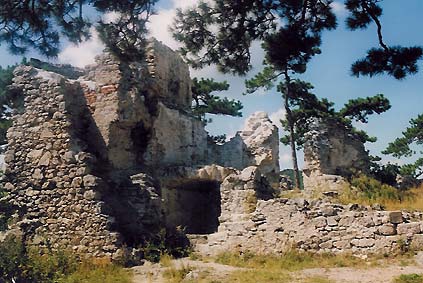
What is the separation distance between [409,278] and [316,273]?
1587mm

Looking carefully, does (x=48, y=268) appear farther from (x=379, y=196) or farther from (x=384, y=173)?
(x=384, y=173)

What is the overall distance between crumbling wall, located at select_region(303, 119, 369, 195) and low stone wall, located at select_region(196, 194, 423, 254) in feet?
26.9

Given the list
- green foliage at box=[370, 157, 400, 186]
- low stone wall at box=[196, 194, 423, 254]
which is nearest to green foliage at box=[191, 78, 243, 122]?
green foliage at box=[370, 157, 400, 186]

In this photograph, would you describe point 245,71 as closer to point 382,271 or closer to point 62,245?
point 382,271

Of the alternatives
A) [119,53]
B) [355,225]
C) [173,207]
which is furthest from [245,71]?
[173,207]

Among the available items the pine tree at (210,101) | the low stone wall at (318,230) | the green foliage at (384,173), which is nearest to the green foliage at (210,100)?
the pine tree at (210,101)

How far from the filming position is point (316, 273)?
8648 millimetres

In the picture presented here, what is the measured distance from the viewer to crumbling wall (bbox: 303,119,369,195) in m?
19.4

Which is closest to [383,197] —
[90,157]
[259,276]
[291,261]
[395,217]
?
[395,217]

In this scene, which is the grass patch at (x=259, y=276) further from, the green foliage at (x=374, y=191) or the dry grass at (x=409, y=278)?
the green foliage at (x=374, y=191)

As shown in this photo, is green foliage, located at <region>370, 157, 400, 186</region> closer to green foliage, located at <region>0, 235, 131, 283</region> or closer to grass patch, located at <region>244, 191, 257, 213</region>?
grass patch, located at <region>244, 191, 257, 213</region>

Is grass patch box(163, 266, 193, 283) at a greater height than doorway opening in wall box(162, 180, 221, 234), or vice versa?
doorway opening in wall box(162, 180, 221, 234)

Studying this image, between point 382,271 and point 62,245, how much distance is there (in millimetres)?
6472

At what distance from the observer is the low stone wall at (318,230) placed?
972 cm
